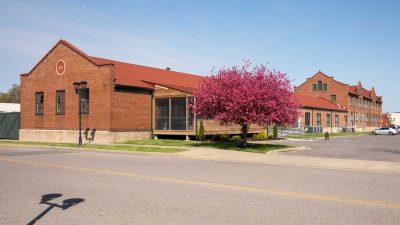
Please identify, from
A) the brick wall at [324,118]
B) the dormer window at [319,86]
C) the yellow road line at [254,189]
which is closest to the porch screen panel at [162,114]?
the yellow road line at [254,189]

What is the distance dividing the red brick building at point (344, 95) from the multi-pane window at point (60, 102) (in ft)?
169

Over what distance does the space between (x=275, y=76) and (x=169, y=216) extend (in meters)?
18.5

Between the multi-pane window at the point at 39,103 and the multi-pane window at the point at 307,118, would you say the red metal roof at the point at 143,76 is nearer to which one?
the multi-pane window at the point at 39,103

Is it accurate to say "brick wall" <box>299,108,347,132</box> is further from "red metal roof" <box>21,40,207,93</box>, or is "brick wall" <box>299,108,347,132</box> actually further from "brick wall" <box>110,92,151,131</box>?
"brick wall" <box>110,92,151,131</box>

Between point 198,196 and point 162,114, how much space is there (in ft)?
87.0

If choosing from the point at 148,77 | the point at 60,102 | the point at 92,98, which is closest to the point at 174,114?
the point at 148,77

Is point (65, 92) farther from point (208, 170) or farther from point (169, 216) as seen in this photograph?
point (169, 216)

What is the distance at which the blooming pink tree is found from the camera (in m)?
23.1

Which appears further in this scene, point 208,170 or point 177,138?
point 177,138

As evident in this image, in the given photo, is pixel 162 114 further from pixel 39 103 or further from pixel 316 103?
pixel 316 103

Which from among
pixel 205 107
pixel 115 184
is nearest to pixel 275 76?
pixel 205 107

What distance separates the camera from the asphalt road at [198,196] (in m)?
7.11

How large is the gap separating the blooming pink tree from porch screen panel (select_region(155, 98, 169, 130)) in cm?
851

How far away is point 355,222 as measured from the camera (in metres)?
6.75
